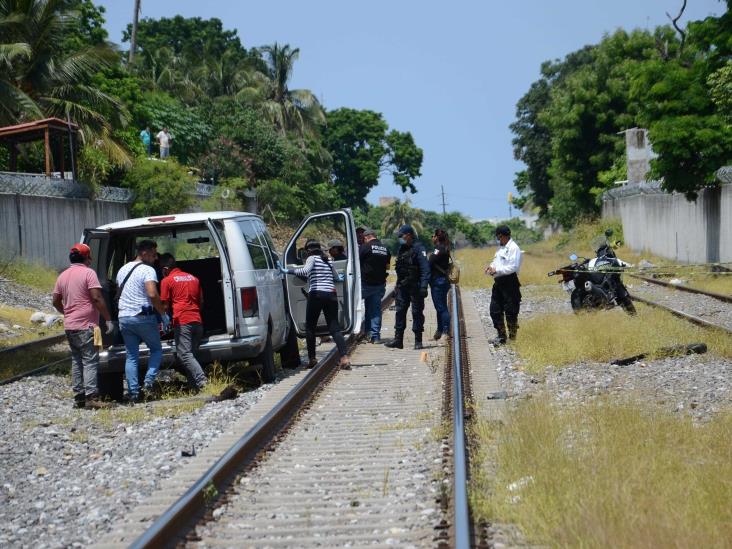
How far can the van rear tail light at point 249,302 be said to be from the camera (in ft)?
39.8

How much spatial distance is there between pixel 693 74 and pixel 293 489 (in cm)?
2780

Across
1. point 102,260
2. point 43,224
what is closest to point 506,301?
point 102,260

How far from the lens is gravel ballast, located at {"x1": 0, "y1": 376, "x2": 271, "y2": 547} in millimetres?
6992

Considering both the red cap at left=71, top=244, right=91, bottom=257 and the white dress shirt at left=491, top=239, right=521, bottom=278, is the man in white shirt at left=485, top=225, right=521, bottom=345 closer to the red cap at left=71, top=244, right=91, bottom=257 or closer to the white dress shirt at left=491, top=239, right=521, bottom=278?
the white dress shirt at left=491, top=239, right=521, bottom=278

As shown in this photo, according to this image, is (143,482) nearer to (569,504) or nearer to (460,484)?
(460,484)

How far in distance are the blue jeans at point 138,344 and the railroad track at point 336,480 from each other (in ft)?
5.73

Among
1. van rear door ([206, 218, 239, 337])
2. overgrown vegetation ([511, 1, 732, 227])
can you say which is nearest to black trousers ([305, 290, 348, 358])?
van rear door ([206, 218, 239, 337])

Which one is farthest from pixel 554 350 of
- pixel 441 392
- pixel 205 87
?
pixel 205 87

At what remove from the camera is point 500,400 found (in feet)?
35.0

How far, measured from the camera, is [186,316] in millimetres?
11914

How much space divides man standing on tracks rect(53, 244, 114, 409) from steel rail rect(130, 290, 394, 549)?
89.9 inches

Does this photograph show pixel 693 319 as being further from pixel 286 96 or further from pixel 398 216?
pixel 398 216

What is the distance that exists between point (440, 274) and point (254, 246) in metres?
4.81

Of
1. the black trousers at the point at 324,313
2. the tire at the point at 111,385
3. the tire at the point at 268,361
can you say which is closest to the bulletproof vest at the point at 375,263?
the black trousers at the point at 324,313
